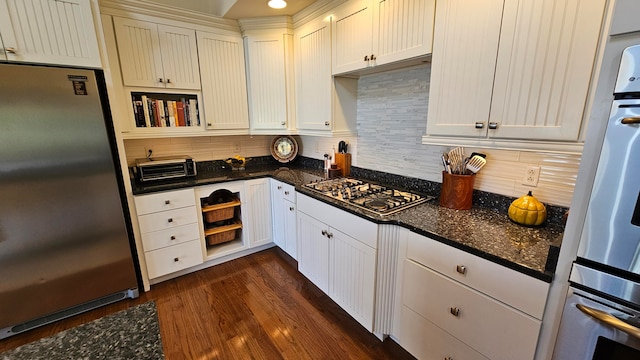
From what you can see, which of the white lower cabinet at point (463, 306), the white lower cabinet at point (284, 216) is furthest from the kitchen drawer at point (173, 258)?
the white lower cabinet at point (463, 306)

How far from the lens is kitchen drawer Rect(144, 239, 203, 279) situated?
223 centimetres

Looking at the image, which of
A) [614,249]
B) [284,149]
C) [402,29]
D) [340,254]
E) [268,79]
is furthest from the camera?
[284,149]

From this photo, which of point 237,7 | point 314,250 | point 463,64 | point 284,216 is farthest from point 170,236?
point 463,64

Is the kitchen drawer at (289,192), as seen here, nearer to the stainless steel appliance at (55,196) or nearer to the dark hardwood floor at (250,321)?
the dark hardwood floor at (250,321)

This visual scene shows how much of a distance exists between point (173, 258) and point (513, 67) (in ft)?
8.94

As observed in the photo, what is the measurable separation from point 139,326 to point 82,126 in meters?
1.66

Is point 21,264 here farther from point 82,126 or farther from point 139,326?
point 139,326

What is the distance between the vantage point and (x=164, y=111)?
232 centimetres

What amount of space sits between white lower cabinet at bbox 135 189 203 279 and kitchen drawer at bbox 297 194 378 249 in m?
1.04

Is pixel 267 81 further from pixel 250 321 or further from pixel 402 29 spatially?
pixel 250 321

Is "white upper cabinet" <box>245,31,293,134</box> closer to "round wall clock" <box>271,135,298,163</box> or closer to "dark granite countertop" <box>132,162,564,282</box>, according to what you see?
"round wall clock" <box>271,135,298,163</box>

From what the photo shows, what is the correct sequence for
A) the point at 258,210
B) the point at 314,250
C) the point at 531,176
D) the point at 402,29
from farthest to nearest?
1. the point at 258,210
2. the point at 314,250
3. the point at 402,29
4. the point at 531,176

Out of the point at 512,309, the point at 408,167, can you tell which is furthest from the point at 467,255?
the point at 408,167

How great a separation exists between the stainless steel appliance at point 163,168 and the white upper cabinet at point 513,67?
7.01 feet
